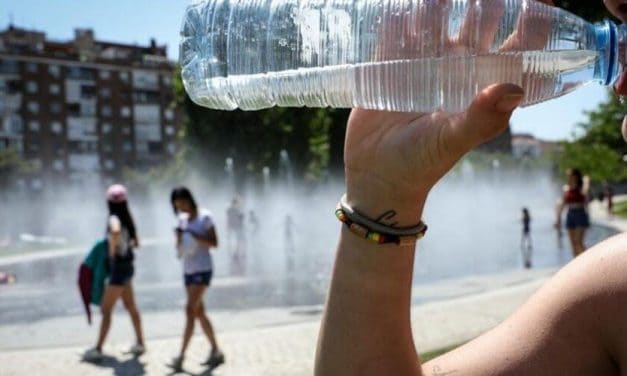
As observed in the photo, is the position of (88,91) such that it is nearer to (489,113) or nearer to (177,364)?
(177,364)

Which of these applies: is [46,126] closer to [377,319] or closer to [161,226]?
[161,226]

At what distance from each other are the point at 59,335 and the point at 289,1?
8609 mm

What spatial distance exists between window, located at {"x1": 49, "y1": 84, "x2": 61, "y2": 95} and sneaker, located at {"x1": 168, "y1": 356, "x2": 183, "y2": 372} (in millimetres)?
102569

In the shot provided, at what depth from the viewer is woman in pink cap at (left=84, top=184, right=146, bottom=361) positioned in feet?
26.6

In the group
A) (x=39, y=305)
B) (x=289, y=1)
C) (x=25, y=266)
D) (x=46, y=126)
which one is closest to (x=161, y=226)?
(x=25, y=266)

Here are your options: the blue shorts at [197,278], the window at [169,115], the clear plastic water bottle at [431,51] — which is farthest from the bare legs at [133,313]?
the window at [169,115]

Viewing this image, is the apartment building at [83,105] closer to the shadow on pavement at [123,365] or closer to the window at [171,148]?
the window at [171,148]

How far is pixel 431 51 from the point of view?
1591mm

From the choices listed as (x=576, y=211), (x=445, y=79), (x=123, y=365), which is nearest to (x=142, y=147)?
(x=576, y=211)

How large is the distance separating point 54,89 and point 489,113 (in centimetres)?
10950

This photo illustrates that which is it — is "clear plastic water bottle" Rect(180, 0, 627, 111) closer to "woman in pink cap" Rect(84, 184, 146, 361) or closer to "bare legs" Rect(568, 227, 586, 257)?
"woman in pink cap" Rect(84, 184, 146, 361)

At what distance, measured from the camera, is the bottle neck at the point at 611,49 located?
1607 mm

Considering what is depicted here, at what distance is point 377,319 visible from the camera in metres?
1.58

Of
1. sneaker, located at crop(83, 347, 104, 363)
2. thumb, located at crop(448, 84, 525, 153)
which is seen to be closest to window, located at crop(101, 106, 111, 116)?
sneaker, located at crop(83, 347, 104, 363)
